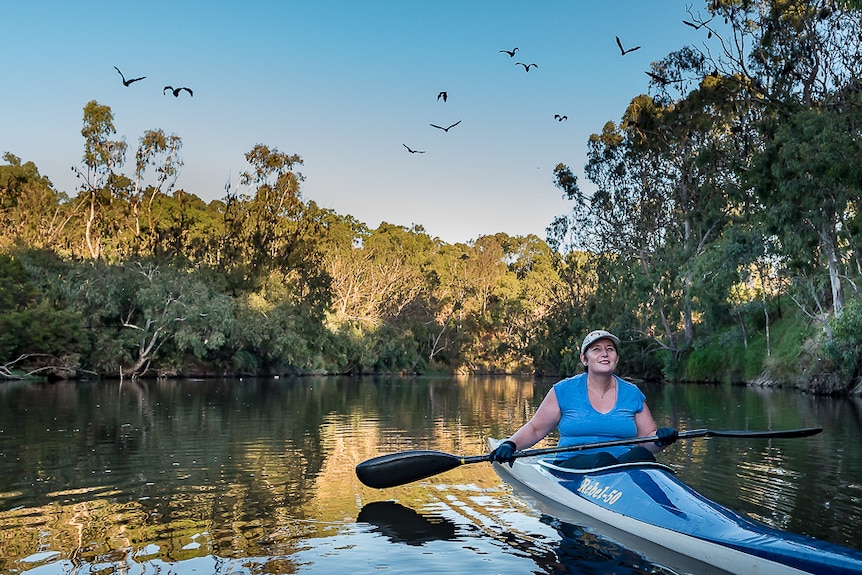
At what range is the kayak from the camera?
15.2 feet

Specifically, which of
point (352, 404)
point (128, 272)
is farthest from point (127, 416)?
point (128, 272)

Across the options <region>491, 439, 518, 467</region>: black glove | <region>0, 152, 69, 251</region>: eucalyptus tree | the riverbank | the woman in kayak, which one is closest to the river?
<region>491, 439, 518, 467</region>: black glove

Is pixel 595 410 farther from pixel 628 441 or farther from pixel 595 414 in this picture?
pixel 628 441

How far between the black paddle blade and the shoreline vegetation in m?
15.1

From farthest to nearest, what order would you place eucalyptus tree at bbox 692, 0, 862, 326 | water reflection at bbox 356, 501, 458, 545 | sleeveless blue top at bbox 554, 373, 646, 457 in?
eucalyptus tree at bbox 692, 0, 862, 326
sleeveless blue top at bbox 554, 373, 646, 457
water reflection at bbox 356, 501, 458, 545

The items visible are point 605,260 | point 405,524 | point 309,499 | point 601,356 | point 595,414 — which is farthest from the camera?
point 605,260

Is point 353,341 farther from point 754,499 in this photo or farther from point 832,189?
point 754,499

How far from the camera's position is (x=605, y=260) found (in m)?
45.6

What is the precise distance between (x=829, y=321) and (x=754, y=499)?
64.1 ft

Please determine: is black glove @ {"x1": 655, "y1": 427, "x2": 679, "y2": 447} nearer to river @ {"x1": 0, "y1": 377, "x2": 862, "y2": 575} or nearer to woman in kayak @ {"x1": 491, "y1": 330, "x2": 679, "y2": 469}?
woman in kayak @ {"x1": 491, "y1": 330, "x2": 679, "y2": 469}

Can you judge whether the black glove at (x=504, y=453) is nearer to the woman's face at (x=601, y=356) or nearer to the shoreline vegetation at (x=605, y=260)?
the woman's face at (x=601, y=356)

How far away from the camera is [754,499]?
777cm

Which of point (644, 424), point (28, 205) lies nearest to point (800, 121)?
point (644, 424)

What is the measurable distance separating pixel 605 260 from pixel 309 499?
39532 millimetres
